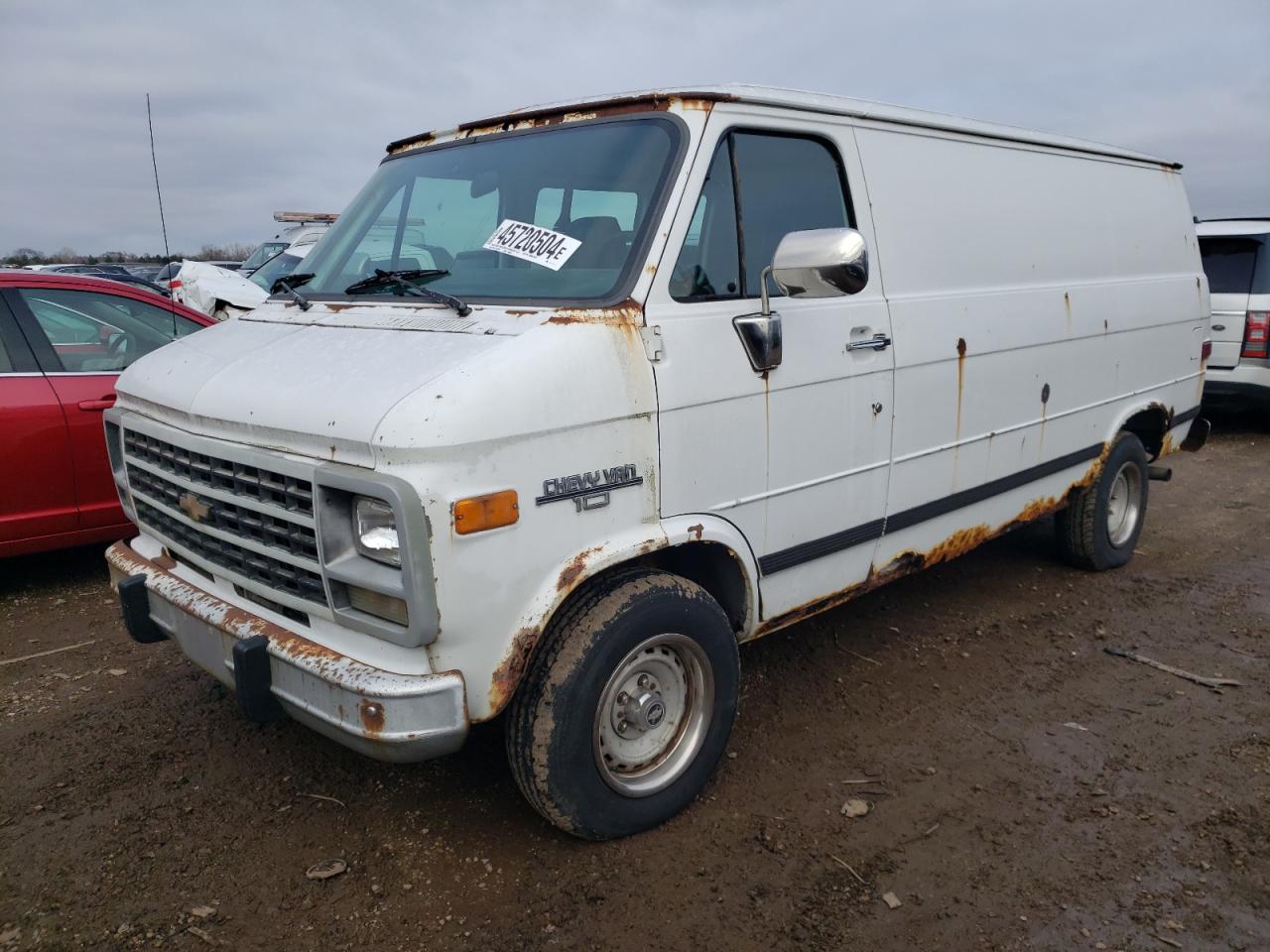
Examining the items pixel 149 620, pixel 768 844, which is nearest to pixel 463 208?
pixel 149 620

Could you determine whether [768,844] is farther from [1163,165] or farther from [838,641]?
[1163,165]

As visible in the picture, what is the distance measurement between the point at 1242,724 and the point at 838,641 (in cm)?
165

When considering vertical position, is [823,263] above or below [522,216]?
below

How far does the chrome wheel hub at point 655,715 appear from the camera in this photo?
2953 mm

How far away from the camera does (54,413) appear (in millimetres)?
4941

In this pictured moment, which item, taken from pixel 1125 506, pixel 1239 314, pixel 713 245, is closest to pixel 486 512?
pixel 713 245

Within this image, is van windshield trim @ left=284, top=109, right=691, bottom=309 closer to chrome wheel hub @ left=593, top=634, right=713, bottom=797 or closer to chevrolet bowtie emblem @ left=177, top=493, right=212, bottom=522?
chevrolet bowtie emblem @ left=177, top=493, right=212, bottom=522

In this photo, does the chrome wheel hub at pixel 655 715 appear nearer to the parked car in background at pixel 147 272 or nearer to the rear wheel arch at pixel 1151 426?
the rear wheel arch at pixel 1151 426

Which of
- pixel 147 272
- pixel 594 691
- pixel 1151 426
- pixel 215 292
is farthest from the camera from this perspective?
pixel 147 272

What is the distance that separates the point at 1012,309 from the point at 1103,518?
1770mm

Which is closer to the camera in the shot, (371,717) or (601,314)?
(371,717)

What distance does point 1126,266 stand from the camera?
16.9ft

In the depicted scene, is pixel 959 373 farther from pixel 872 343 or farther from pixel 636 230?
pixel 636 230

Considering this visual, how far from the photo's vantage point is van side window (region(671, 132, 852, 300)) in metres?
3.04
